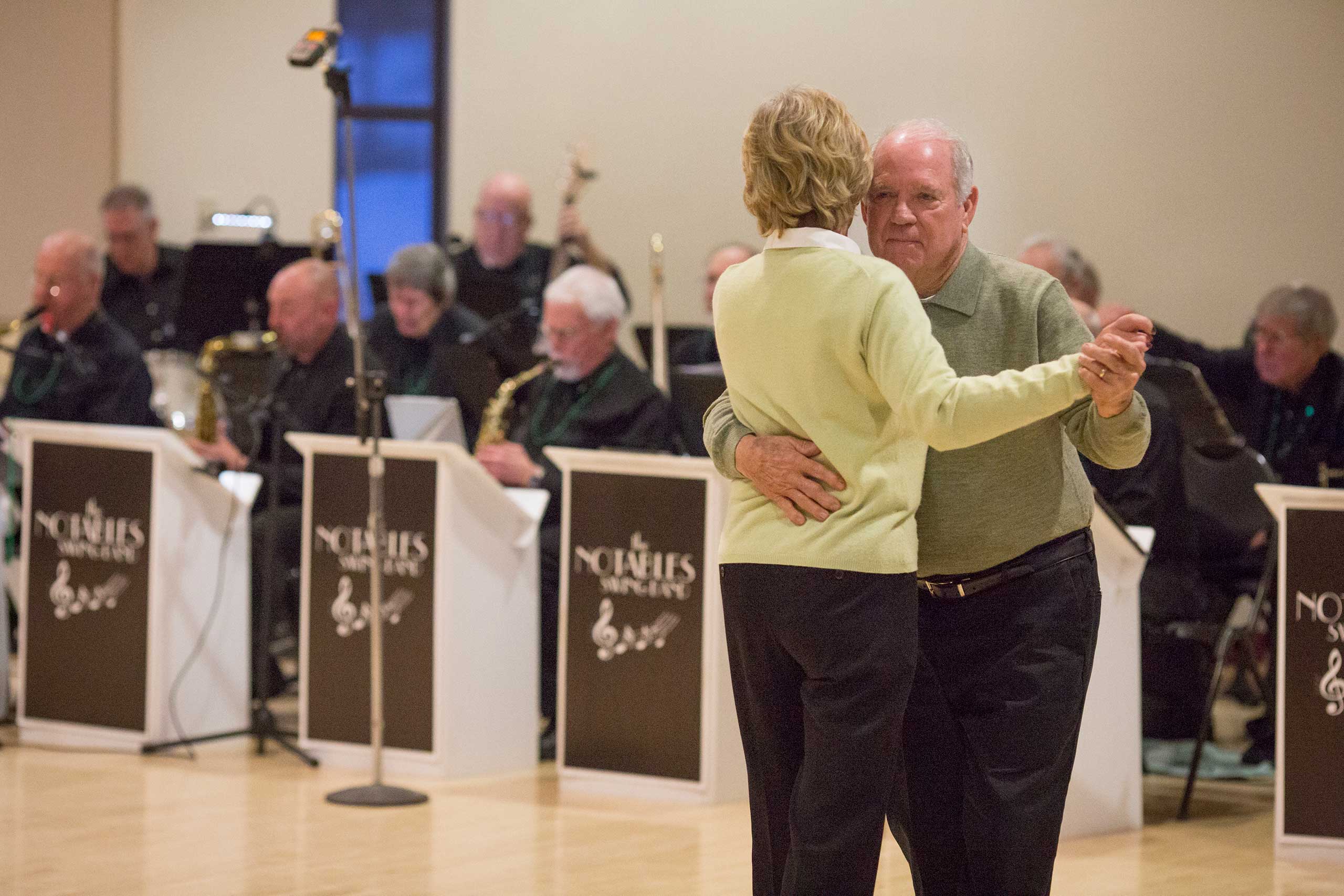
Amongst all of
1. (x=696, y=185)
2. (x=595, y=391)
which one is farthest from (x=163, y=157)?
(x=595, y=391)

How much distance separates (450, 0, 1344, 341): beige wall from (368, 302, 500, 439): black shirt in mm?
1744

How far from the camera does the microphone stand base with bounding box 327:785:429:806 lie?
450 centimetres

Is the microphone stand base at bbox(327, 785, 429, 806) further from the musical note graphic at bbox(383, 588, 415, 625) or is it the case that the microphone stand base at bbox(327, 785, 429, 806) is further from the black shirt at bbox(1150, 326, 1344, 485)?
the black shirt at bbox(1150, 326, 1344, 485)

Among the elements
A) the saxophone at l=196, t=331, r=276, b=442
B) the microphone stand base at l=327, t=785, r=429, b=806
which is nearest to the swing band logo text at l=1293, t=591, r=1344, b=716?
the microphone stand base at l=327, t=785, r=429, b=806

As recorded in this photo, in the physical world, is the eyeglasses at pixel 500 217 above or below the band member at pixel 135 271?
above

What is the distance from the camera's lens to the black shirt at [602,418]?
18.1ft

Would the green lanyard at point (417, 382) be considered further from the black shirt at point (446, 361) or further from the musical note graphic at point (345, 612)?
the musical note graphic at point (345, 612)

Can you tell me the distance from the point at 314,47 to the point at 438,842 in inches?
83.2

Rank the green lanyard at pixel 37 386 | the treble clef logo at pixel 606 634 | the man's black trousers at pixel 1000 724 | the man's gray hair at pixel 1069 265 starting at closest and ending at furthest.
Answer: the man's black trousers at pixel 1000 724, the treble clef logo at pixel 606 634, the man's gray hair at pixel 1069 265, the green lanyard at pixel 37 386

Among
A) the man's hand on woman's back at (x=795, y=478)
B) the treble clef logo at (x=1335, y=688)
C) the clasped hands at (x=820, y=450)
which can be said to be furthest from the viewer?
the treble clef logo at (x=1335, y=688)

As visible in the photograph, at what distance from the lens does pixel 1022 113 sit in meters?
7.42

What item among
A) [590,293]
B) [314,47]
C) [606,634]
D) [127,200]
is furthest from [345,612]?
[127,200]

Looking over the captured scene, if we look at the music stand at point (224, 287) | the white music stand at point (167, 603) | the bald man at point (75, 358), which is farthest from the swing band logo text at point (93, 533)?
the music stand at point (224, 287)

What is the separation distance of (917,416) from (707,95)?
6.20 m
